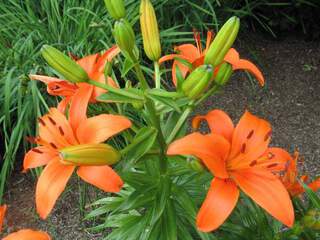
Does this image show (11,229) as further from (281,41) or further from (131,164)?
(281,41)

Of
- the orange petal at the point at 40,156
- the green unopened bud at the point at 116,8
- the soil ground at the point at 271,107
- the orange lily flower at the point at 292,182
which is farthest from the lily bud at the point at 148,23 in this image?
the soil ground at the point at 271,107

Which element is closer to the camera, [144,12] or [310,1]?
[144,12]

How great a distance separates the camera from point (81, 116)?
0.94 metres

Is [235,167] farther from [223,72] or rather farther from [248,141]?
[223,72]

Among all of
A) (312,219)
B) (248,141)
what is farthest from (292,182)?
(248,141)

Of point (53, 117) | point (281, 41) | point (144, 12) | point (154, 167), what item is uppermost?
point (144, 12)

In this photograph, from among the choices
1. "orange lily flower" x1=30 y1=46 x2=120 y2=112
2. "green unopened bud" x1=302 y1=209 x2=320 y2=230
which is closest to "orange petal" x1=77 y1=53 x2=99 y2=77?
"orange lily flower" x1=30 y1=46 x2=120 y2=112

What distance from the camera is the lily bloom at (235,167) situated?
837 mm

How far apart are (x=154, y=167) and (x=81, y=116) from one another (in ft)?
0.93

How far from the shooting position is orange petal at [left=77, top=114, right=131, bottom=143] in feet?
2.88

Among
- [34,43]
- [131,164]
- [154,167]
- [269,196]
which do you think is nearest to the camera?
[269,196]

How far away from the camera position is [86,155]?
831 mm

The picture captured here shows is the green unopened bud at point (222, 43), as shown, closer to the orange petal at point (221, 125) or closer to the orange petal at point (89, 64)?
the orange petal at point (221, 125)

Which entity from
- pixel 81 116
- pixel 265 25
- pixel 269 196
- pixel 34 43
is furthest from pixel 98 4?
pixel 269 196
